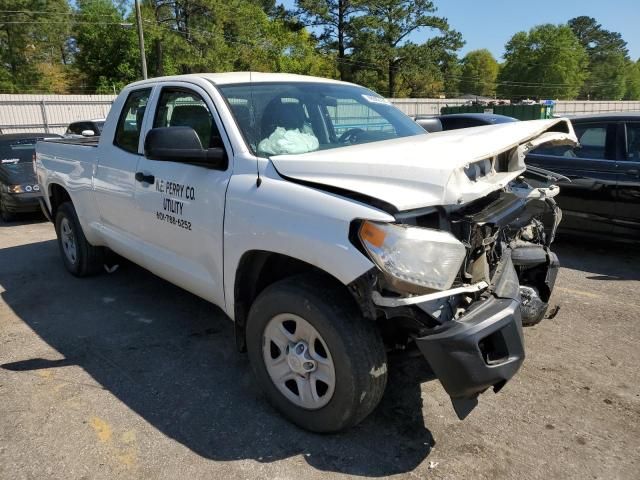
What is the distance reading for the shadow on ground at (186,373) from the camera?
279 cm

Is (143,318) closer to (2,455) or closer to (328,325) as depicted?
(2,455)

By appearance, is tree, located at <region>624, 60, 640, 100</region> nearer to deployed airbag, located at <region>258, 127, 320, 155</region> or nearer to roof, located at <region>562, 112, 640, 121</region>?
roof, located at <region>562, 112, 640, 121</region>

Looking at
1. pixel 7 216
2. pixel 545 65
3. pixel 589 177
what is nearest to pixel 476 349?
pixel 589 177

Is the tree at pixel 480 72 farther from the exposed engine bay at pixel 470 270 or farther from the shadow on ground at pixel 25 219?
the exposed engine bay at pixel 470 270

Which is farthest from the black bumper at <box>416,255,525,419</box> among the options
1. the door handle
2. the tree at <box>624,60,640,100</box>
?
the tree at <box>624,60,640,100</box>

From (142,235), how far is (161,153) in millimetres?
1117

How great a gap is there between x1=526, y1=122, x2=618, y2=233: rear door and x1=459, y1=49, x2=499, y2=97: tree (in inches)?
4198

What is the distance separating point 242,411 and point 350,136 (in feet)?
6.28

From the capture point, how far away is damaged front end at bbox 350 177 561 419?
2322 mm

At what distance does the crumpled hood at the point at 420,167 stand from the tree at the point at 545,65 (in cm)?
10134

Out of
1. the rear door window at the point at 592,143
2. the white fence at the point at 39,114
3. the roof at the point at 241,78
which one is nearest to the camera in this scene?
the roof at the point at 241,78

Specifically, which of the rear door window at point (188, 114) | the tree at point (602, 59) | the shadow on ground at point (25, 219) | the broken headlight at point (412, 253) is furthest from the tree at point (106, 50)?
the tree at point (602, 59)

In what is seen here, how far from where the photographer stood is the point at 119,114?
4574mm

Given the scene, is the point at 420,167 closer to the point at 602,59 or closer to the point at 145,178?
the point at 145,178
